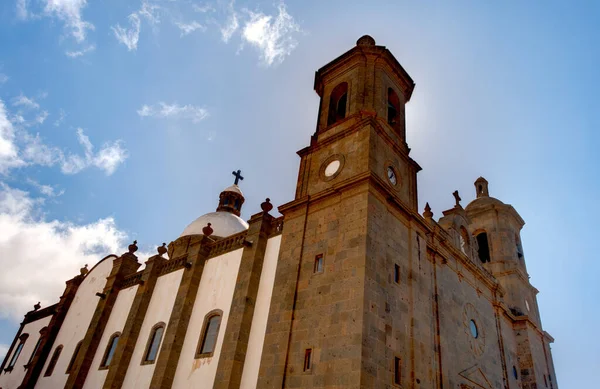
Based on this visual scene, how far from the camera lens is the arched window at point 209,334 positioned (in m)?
15.3

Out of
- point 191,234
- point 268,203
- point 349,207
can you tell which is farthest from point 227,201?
point 349,207

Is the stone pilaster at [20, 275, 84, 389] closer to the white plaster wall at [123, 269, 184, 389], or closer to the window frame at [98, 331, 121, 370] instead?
the window frame at [98, 331, 121, 370]

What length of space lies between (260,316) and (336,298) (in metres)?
3.40

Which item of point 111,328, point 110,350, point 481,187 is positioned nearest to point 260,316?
point 110,350

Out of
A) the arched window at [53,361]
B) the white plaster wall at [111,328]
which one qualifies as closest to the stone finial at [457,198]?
the white plaster wall at [111,328]

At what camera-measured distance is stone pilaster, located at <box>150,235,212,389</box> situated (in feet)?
51.9

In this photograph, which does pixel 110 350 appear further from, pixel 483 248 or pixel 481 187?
pixel 481 187

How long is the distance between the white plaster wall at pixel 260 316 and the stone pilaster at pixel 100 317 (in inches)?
429

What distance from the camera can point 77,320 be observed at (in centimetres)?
2408

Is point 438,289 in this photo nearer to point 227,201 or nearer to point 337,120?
point 337,120

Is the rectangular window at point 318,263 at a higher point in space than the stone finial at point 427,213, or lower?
lower

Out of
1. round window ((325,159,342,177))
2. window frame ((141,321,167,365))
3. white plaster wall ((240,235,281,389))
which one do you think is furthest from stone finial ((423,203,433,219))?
window frame ((141,321,167,365))

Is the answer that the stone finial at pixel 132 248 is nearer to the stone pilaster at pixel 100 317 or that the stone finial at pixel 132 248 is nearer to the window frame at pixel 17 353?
the stone pilaster at pixel 100 317

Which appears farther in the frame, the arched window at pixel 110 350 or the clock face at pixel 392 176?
the arched window at pixel 110 350
